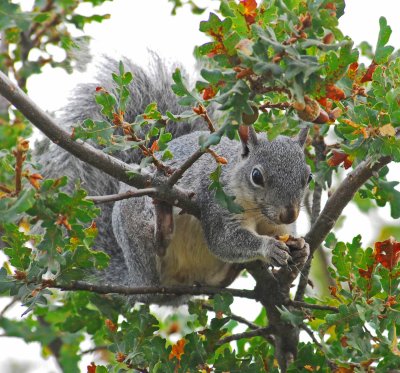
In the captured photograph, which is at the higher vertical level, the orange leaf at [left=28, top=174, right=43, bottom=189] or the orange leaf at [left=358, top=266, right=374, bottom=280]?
the orange leaf at [left=358, top=266, right=374, bottom=280]

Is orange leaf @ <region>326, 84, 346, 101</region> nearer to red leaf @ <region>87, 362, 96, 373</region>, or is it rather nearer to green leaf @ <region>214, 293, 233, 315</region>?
green leaf @ <region>214, 293, 233, 315</region>

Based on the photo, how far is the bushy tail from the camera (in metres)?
3.02

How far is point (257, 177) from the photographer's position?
2.57 m

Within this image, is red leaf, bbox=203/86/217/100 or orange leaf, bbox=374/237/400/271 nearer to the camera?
red leaf, bbox=203/86/217/100

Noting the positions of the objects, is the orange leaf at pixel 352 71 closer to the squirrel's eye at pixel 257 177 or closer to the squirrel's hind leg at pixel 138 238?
the squirrel's eye at pixel 257 177

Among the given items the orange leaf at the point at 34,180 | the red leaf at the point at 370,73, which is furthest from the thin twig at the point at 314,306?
the orange leaf at the point at 34,180

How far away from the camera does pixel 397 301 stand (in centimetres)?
206

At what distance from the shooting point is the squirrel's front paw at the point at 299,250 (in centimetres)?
237

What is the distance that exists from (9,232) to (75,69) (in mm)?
1033

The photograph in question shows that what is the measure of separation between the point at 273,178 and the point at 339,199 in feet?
1.05

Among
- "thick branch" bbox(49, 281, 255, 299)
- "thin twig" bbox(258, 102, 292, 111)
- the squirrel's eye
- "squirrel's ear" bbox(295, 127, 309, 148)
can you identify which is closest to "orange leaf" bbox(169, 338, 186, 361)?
"thick branch" bbox(49, 281, 255, 299)

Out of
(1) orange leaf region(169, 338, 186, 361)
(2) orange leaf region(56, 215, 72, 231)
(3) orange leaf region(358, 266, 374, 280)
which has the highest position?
(3) orange leaf region(358, 266, 374, 280)

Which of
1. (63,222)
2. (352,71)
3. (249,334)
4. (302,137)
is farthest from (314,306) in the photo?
(63,222)

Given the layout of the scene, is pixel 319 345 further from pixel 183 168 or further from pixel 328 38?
pixel 328 38
